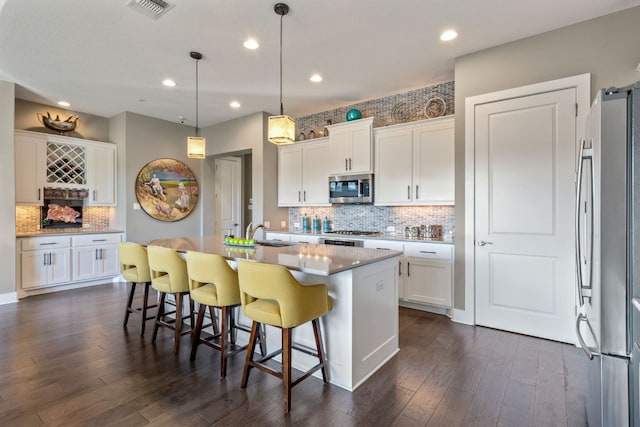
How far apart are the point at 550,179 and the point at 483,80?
123cm

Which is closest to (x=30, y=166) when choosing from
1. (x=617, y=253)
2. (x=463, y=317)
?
(x=463, y=317)

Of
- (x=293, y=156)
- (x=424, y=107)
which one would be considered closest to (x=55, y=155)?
(x=293, y=156)

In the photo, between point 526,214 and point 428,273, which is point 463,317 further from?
point 526,214

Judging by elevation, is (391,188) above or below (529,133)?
below

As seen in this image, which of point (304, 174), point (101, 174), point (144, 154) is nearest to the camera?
point (304, 174)

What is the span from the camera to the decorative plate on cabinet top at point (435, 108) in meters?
4.08

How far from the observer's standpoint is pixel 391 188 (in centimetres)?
433

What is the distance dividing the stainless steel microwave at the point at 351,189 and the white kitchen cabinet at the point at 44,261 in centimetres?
421

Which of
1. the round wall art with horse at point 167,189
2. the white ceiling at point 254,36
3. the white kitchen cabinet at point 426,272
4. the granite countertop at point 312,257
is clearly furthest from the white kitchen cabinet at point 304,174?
the granite countertop at point 312,257

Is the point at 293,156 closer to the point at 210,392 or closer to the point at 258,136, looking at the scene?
the point at 258,136

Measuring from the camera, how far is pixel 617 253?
1323 millimetres

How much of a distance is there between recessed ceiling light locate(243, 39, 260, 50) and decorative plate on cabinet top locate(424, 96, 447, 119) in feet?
7.65

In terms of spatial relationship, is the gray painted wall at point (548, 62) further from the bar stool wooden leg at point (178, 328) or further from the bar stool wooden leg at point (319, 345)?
the bar stool wooden leg at point (178, 328)

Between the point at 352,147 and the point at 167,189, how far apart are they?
3.69 m
